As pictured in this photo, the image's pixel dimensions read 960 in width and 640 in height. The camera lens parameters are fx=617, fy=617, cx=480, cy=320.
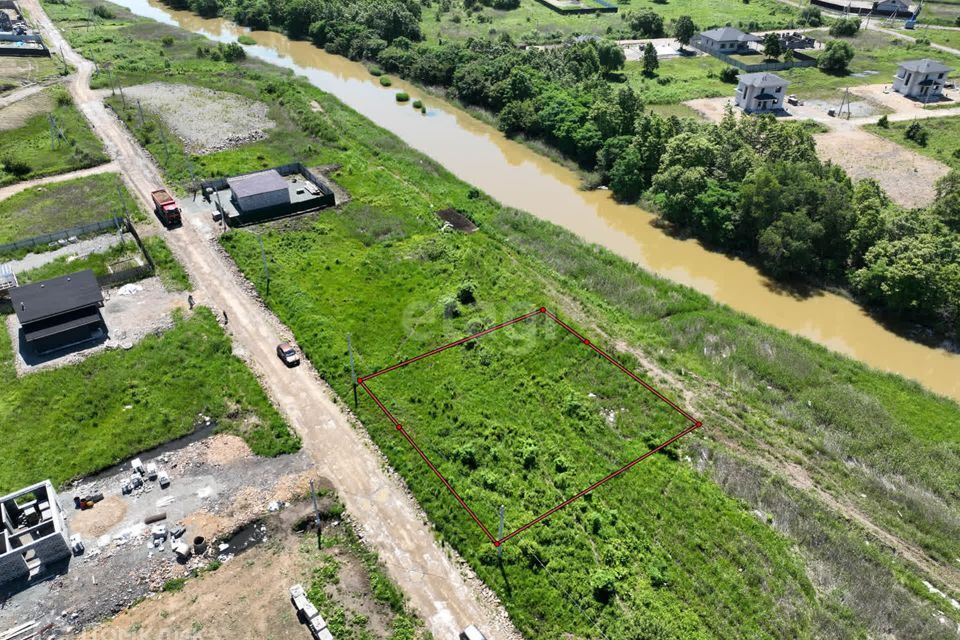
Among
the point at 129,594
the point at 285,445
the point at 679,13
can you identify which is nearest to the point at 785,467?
the point at 285,445

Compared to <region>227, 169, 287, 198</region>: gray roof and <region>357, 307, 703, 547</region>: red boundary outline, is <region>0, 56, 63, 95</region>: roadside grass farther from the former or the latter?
<region>357, 307, 703, 547</region>: red boundary outline

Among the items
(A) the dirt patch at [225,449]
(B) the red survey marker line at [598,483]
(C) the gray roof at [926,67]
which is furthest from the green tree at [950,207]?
(A) the dirt patch at [225,449]

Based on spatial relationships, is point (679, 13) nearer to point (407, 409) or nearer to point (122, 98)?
point (122, 98)

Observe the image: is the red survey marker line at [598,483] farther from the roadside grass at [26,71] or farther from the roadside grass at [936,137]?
the roadside grass at [26,71]

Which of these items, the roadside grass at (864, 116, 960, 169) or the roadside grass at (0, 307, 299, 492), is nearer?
the roadside grass at (0, 307, 299, 492)

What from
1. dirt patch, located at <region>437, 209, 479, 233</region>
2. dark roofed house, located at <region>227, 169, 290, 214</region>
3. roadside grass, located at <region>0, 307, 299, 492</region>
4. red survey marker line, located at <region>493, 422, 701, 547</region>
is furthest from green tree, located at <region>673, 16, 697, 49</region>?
roadside grass, located at <region>0, 307, 299, 492</region>

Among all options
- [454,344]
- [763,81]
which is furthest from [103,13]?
[454,344]
